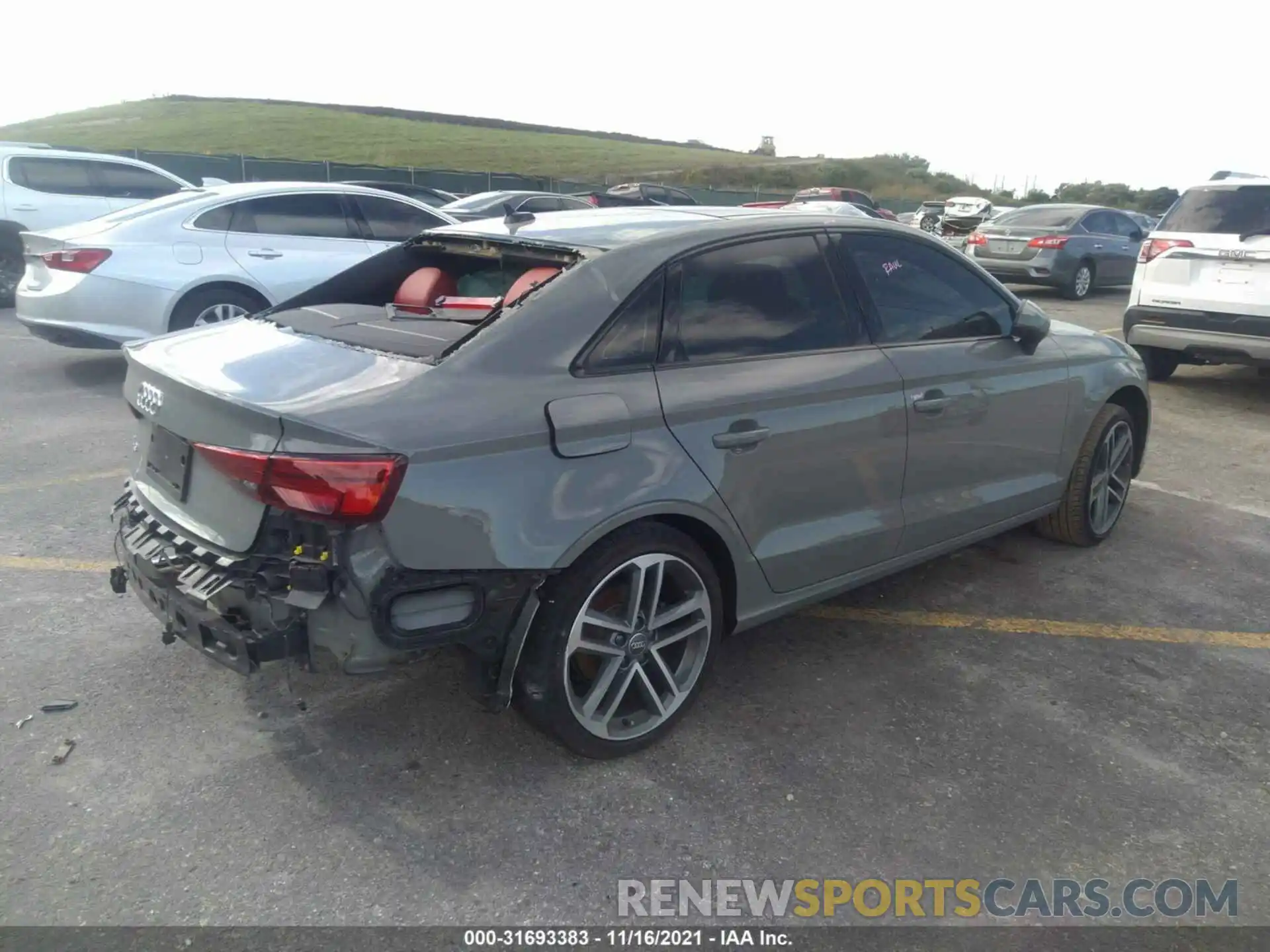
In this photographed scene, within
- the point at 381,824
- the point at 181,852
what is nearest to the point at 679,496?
the point at 381,824

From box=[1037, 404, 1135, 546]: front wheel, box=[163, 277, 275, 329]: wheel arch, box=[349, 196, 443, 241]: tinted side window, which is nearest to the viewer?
box=[1037, 404, 1135, 546]: front wheel

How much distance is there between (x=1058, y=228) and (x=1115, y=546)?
39.3ft

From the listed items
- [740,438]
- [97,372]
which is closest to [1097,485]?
[740,438]

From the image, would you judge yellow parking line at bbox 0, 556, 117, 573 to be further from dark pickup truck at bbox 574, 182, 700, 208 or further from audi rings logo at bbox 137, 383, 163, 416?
dark pickup truck at bbox 574, 182, 700, 208

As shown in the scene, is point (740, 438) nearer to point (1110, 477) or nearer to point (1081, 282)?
point (1110, 477)

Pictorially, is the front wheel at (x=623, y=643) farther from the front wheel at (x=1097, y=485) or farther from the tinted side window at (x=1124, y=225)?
the tinted side window at (x=1124, y=225)

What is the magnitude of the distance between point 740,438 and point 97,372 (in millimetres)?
7310

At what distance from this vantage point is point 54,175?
38.1 feet

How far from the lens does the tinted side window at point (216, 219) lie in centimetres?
806

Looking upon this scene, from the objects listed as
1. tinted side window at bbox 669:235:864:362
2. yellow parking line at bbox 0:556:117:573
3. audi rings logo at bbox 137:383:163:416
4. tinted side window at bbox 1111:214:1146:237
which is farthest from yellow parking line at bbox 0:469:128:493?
tinted side window at bbox 1111:214:1146:237

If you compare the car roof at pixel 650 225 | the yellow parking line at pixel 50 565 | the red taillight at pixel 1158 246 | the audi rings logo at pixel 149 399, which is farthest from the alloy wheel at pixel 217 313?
the red taillight at pixel 1158 246

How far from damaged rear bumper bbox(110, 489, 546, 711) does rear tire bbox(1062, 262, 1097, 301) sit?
15042mm

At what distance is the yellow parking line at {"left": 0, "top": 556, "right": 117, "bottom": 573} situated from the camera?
14.7 feet

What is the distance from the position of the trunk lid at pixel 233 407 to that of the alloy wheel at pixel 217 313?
4.88 m
